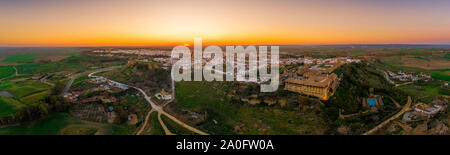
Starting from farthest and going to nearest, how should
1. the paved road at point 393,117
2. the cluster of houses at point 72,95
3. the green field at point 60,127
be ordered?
the cluster of houses at point 72,95 < the green field at point 60,127 < the paved road at point 393,117

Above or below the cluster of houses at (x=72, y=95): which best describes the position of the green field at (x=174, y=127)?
below

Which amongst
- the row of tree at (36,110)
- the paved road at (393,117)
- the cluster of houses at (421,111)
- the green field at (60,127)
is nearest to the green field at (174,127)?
the green field at (60,127)

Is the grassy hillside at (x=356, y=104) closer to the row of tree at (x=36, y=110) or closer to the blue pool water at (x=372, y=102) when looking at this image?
the blue pool water at (x=372, y=102)

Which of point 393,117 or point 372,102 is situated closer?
point 393,117

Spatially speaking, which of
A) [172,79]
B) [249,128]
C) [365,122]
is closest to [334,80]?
[365,122]

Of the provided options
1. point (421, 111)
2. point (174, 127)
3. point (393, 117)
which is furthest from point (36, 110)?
point (421, 111)

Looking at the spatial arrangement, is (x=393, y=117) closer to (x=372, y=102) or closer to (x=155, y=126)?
(x=372, y=102)

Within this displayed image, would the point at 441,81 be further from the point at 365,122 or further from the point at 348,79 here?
the point at 365,122
